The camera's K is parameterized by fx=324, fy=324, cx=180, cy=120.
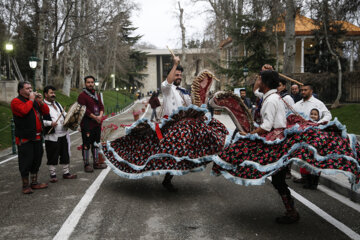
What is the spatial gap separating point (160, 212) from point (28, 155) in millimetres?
2734

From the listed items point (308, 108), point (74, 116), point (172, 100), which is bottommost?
point (74, 116)

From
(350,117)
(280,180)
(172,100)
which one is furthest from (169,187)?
(350,117)

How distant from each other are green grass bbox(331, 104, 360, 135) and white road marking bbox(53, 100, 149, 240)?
11289 mm

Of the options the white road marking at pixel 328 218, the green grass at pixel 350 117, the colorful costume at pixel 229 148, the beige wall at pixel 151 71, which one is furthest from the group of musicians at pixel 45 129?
the beige wall at pixel 151 71

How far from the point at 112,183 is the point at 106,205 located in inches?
53.7

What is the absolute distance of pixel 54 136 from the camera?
6504 millimetres

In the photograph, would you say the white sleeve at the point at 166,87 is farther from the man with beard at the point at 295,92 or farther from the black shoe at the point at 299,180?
the man with beard at the point at 295,92

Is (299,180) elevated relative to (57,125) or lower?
lower

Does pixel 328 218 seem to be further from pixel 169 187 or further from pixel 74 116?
pixel 74 116

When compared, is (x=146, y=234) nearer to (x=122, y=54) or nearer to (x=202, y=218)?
(x=202, y=218)

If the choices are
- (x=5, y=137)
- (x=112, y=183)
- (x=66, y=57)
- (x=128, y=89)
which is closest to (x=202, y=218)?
(x=112, y=183)

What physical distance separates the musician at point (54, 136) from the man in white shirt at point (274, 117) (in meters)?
4.06

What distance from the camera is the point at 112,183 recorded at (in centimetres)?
649

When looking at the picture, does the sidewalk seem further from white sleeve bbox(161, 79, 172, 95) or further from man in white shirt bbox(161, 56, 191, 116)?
white sleeve bbox(161, 79, 172, 95)
